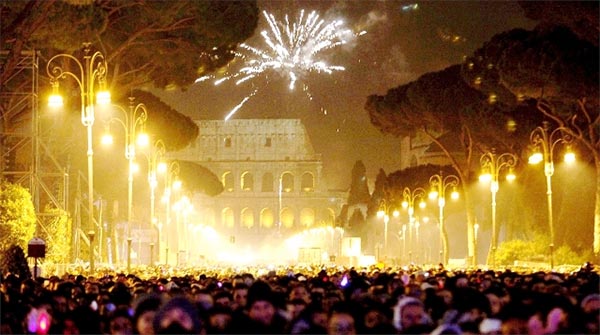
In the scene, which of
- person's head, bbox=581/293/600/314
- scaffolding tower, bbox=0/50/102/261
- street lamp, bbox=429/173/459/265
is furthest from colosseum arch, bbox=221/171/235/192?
person's head, bbox=581/293/600/314

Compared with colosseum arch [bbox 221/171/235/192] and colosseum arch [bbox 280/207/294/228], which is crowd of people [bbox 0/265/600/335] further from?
colosseum arch [bbox 221/171/235/192]

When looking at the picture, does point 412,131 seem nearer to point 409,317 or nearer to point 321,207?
point 409,317

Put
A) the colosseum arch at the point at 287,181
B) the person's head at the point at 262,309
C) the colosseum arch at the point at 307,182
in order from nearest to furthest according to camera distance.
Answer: the person's head at the point at 262,309 < the colosseum arch at the point at 307,182 < the colosseum arch at the point at 287,181

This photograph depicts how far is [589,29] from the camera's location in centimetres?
3212

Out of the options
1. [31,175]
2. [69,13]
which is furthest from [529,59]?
[31,175]

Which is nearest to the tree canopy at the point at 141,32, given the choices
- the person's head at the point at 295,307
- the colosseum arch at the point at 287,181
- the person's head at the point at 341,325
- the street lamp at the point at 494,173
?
the street lamp at the point at 494,173

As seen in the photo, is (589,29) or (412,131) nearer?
(589,29)

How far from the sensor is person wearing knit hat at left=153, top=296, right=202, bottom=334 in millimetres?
9180

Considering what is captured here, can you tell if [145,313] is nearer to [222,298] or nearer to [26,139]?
[222,298]

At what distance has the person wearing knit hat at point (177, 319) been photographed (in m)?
9.18

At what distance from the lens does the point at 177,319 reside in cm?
923

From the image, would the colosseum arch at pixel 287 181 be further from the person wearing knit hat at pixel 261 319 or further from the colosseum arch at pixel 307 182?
the person wearing knit hat at pixel 261 319

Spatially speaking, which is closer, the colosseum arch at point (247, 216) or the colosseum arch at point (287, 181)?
the colosseum arch at point (247, 216)

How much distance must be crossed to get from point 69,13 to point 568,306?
76.9 ft
